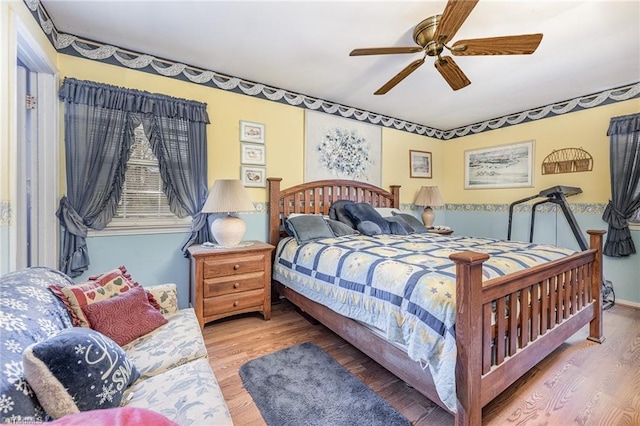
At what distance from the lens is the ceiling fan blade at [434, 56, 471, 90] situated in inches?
77.3

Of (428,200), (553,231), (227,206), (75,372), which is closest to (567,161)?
(553,231)

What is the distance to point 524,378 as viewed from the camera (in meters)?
1.79

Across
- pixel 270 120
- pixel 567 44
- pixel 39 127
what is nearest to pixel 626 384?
pixel 567 44

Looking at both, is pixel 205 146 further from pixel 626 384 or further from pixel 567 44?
pixel 626 384

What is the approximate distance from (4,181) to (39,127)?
33.8 inches

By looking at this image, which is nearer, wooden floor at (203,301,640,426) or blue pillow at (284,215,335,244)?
wooden floor at (203,301,640,426)

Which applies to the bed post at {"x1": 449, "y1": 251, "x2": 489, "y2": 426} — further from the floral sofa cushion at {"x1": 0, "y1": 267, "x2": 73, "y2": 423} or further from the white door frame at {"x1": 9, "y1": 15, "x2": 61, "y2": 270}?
the white door frame at {"x1": 9, "y1": 15, "x2": 61, "y2": 270}

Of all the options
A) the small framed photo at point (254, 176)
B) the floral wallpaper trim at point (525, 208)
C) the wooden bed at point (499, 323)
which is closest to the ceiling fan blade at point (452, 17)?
the wooden bed at point (499, 323)

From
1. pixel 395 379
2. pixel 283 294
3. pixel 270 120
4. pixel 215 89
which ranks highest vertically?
pixel 215 89

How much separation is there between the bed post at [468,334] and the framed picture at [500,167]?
3.44 metres

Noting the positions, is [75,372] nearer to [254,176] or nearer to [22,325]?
[22,325]

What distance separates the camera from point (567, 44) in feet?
7.29

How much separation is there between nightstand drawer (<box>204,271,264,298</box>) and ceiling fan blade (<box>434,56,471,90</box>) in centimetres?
229

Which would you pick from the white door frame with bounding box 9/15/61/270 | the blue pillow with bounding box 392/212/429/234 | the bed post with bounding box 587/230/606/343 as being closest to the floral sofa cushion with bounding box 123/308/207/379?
the white door frame with bounding box 9/15/61/270
